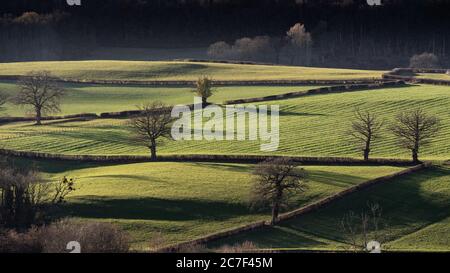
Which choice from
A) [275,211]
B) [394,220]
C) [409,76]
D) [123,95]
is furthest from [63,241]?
[409,76]

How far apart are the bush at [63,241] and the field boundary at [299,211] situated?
22.9ft

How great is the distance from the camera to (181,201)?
207ft

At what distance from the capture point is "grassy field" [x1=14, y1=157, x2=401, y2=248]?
5853 centimetres

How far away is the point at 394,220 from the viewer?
5931 cm

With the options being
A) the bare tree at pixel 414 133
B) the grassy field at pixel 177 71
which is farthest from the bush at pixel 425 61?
the bare tree at pixel 414 133

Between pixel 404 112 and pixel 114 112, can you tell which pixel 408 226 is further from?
pixel 114 112

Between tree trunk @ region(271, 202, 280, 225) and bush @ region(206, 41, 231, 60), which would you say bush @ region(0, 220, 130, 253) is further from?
bush @ region(206, 41, 231, 60)

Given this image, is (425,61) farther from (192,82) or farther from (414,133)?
(414,133)

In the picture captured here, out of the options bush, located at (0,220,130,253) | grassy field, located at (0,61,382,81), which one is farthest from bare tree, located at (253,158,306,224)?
grassy field, located at (0,61,382,81)

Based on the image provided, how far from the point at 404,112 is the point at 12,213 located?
5144cm

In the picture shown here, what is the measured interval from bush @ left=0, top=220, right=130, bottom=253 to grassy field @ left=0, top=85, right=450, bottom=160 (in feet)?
119

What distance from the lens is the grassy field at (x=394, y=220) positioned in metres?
54.8

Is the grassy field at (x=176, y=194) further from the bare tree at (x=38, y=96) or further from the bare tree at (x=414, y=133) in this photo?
the bare tree at (x=38, y=96)

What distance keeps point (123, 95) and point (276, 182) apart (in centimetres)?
5929
